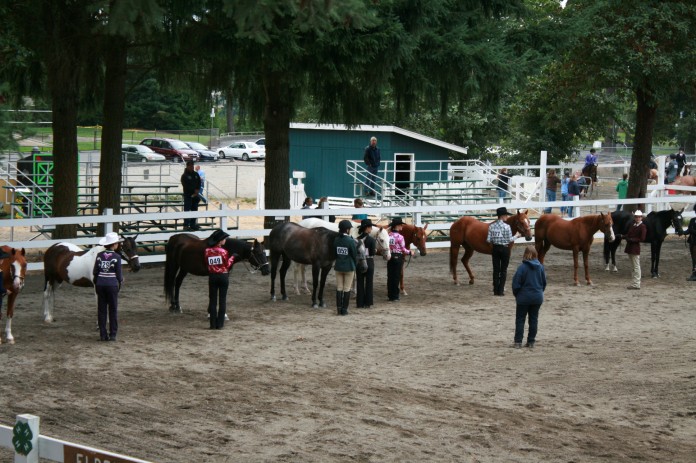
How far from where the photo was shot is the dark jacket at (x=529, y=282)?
13938mm

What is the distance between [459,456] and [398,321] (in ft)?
23.8

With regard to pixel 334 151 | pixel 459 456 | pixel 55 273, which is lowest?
pixel 459 456

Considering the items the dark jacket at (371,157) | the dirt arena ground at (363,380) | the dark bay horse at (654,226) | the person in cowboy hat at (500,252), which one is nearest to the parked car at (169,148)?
the dark jacket at (371,157)

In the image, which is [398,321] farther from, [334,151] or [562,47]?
[334,151]

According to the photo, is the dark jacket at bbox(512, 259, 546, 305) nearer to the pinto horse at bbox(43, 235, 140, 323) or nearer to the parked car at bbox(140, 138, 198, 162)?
the pinto horse at bbox(43, 235, 140, 323)

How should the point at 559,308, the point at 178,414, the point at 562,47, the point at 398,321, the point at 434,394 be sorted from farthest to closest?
1. the point at 562,47
2. the point at 559,308
3. the point at 398,321
4. the point at 434,394
5. the point at 178,414

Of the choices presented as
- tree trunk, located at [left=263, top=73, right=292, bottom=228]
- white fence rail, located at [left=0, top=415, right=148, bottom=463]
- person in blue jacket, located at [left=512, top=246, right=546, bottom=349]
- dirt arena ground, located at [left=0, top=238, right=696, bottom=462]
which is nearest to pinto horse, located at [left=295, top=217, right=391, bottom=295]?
dirt arena ground, located at [left=0, top=238, right=696, bottom=462]

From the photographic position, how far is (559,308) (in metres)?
17.7

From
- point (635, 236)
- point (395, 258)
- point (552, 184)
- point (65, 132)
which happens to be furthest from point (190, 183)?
point (552, 184)

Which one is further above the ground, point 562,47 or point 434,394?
point 562,47

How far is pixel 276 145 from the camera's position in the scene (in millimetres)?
24062

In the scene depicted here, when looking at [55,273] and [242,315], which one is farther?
[242,315]

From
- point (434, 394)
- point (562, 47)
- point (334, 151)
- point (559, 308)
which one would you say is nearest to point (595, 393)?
point (434, 394)

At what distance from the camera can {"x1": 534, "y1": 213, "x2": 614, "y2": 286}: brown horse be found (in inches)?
814
